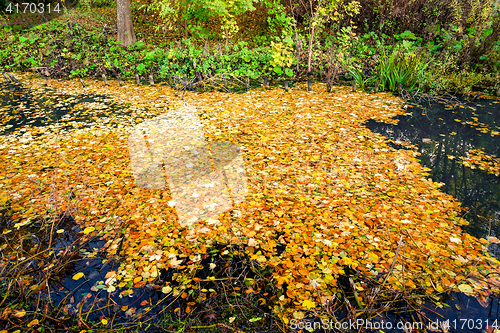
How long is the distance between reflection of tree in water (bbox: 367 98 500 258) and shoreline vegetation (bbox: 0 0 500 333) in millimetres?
177

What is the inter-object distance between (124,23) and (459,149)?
10.4 meters

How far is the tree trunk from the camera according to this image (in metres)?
9.92

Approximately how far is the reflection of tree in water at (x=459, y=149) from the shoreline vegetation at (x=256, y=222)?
0.18 metres

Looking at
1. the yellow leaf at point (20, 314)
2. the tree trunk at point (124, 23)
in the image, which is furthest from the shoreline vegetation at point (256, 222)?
the tree trunk at point (124, 23)

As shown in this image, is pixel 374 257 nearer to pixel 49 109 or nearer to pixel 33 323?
pixel 33 323

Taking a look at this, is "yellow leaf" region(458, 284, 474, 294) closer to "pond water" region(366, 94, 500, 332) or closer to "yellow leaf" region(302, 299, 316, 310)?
"pond water" region(366, 94, 500, 332)

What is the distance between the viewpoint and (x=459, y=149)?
180 inches

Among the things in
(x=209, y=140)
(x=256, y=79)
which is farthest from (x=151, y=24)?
(x=209, y=140)

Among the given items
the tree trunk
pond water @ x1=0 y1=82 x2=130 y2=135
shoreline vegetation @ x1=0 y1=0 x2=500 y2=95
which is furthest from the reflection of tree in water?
A: the tree trunk

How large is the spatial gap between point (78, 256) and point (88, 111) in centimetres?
474

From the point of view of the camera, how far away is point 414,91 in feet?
22.7

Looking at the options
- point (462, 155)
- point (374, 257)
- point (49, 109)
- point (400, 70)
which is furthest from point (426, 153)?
Result: point (49, 109)

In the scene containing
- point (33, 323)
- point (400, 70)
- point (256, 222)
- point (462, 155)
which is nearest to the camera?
point (33, 323)

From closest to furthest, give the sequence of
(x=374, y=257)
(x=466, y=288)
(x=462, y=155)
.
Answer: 1. (x=466, y=288)
2. (x=374, y=257)
3. (x=462, y=155)
